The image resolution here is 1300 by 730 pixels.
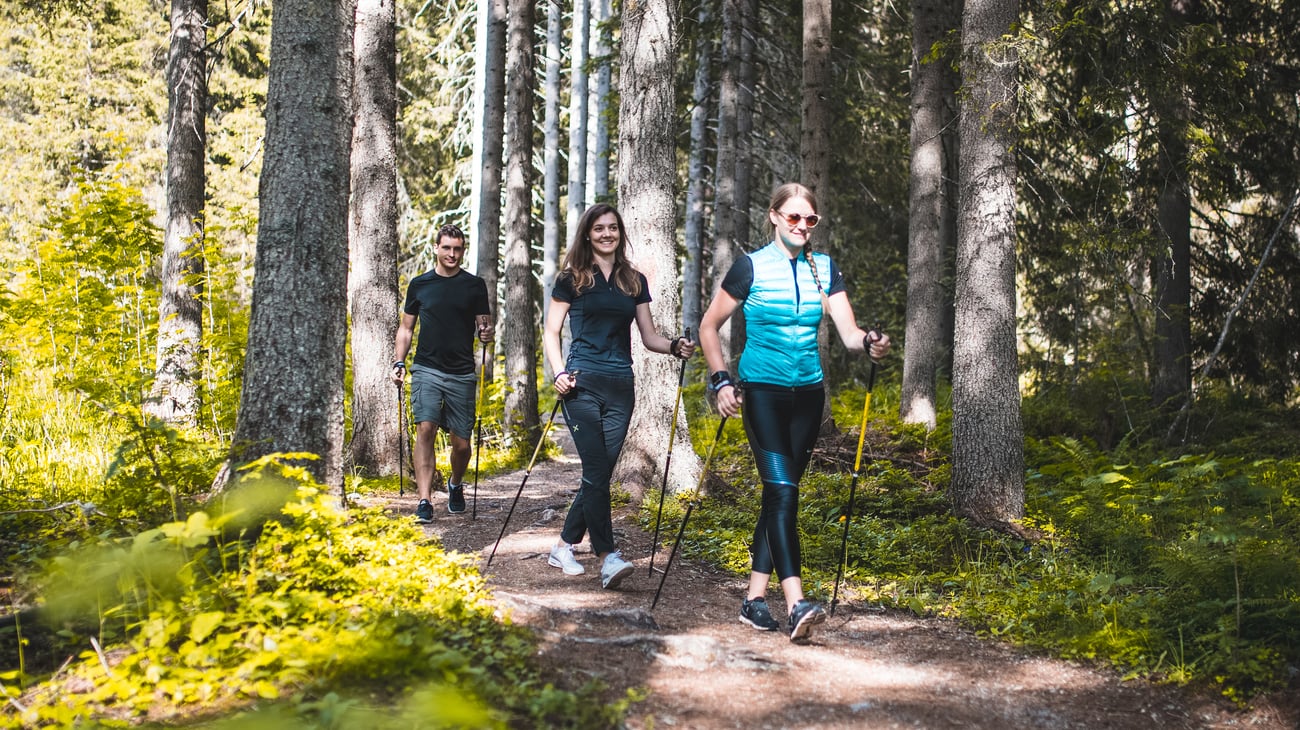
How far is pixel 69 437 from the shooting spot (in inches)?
341

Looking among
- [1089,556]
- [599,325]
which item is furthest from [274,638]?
[1089,556]

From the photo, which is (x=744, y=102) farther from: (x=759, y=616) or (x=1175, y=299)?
(x=759, y=616)

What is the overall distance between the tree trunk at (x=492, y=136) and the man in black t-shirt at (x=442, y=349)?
595 cm

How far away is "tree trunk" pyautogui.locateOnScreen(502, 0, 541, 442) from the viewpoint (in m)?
13.5

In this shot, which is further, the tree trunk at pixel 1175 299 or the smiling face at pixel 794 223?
the tree trunk at pixel 1175 299

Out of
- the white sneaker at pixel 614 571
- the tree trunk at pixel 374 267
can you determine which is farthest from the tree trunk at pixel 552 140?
the white sneaker at pixel 614 571

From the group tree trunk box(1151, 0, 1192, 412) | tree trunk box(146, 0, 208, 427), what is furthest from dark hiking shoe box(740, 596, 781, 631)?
tree trunk box(1151, 0, 1192, 412)

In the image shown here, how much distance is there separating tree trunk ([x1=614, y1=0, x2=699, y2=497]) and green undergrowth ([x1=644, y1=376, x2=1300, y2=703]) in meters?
0.69

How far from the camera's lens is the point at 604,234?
5715 mm

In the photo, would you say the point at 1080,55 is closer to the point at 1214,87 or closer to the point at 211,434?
the point at 1214,87

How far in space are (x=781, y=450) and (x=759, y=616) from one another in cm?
98

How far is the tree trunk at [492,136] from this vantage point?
547 inches

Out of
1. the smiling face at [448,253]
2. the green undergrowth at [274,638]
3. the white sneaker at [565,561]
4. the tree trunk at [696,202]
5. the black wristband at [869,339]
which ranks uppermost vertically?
the tree trunk at [696,202]

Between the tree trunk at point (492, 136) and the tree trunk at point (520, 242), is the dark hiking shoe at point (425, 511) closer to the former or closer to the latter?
the tree trunk at point (520, 242)
